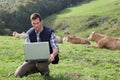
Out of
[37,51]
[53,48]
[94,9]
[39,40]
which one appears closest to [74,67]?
[53,48]

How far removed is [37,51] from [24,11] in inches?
4042

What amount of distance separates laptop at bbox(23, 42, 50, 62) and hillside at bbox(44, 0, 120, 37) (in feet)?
304

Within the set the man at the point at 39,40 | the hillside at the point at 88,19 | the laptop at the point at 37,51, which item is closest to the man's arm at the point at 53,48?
the man at the point at 39,40

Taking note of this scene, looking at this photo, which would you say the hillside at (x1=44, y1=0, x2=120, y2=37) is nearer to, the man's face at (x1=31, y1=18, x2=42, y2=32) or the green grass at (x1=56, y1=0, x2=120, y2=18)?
the green grass at (x1=56, y1=0, x2=120, y2=18)

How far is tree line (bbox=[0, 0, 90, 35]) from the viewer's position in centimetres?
9697

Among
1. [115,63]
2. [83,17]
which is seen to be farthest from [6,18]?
[115,63]

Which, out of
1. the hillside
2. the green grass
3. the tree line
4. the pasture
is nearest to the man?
the pasture

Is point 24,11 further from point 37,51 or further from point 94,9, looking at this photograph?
point 37,51

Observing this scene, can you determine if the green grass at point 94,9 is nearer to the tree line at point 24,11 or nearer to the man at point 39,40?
the tree line at point 24,11

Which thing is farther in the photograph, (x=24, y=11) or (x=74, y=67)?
(x=24, y=11)

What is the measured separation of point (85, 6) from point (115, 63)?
125 metres

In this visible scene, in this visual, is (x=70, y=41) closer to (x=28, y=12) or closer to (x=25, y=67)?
(x=25, y=67)

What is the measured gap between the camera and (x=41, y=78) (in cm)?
1080

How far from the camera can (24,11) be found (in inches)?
4407
